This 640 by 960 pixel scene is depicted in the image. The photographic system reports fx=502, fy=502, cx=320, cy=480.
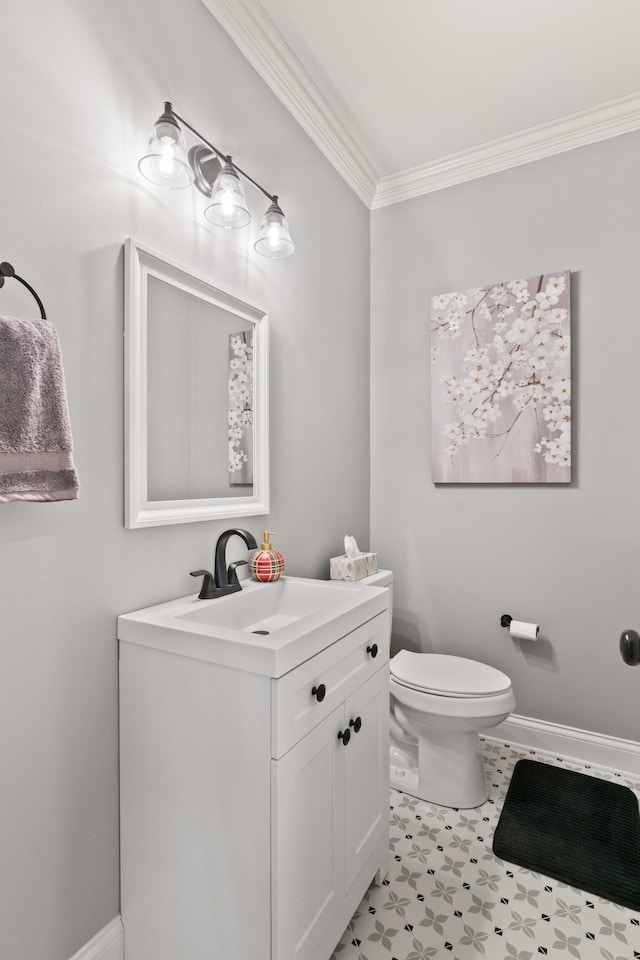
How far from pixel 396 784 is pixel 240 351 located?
1730 millimetres

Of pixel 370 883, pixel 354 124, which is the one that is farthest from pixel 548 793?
pixel 354 124

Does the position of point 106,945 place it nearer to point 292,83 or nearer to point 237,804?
point 237,804

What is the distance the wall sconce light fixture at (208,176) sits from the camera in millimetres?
1255

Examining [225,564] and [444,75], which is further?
[444,75]

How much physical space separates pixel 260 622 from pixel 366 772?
1.66 ft

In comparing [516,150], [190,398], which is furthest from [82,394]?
[516,150]

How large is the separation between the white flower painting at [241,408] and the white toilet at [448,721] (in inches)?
39.3

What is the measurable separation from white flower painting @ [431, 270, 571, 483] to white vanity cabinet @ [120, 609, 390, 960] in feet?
4.26

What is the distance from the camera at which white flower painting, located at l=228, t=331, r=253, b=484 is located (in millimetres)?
1638

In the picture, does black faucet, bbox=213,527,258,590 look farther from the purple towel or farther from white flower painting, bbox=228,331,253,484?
the purple towel

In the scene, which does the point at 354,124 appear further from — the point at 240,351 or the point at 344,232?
the point at 240,351

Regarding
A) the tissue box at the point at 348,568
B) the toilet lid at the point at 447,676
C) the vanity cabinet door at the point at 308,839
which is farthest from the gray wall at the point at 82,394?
the toilet lid at the point at 447,676

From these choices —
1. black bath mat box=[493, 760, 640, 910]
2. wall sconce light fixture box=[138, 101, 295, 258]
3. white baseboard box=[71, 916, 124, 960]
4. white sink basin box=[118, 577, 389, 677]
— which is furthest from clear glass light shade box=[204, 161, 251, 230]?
black bath mat box=[493, 760, 640, 910]

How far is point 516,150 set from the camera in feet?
7.37
